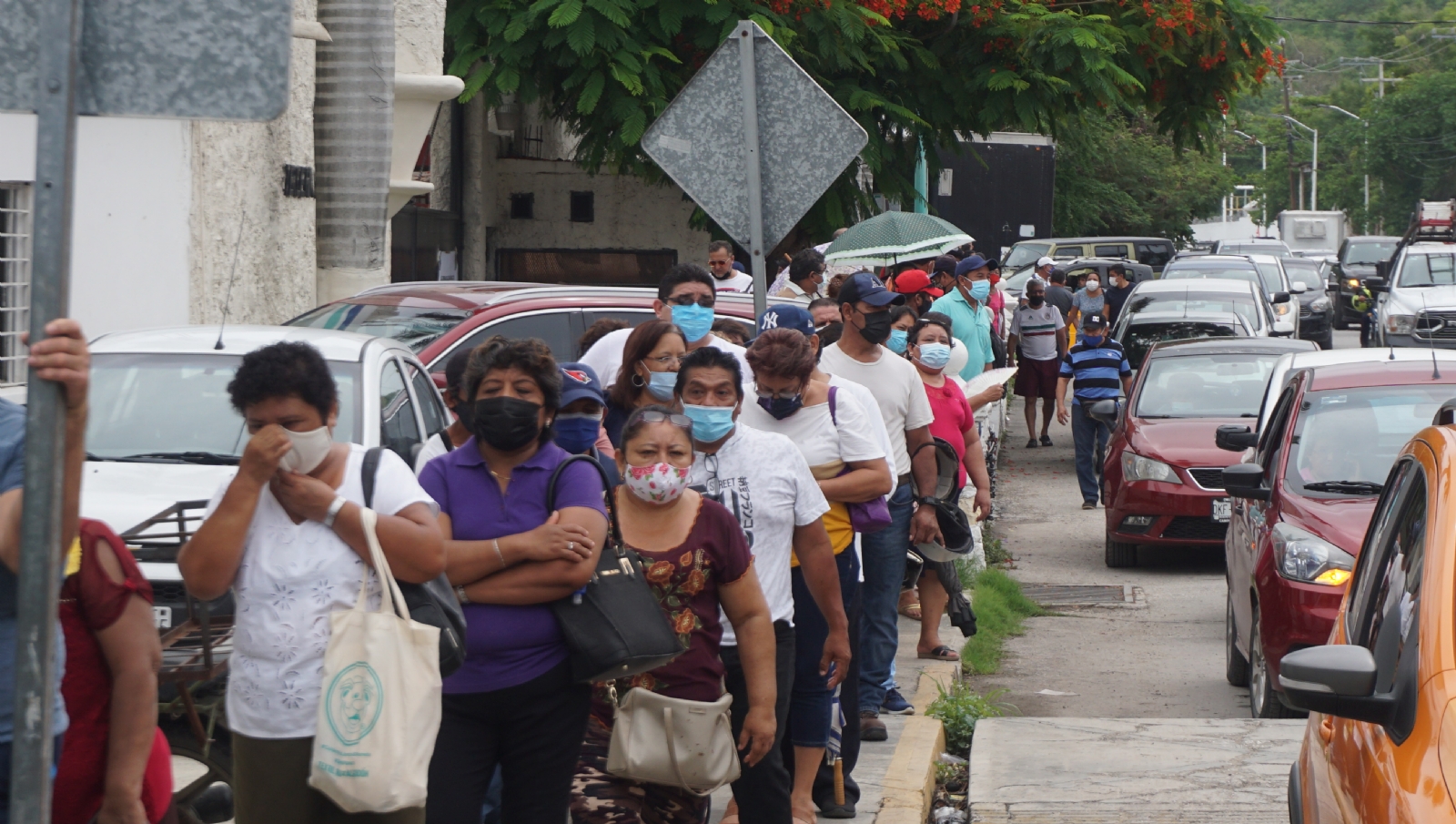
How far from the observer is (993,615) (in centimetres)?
1095

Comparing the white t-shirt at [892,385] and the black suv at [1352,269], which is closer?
the white t-shirt at [892,385]

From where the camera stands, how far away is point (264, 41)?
2785 mm

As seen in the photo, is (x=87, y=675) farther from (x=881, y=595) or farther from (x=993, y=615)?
(x=993, y=615)

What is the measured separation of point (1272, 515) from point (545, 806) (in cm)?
491

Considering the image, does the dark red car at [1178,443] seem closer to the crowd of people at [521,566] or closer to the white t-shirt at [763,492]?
the crowd of people at [521,566]

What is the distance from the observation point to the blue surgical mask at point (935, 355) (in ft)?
28.4

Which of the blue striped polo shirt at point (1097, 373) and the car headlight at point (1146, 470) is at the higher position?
the blue striped polo shirt at point (1097, 373)

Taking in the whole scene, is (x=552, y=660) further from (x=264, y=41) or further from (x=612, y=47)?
(x=612, y=47)

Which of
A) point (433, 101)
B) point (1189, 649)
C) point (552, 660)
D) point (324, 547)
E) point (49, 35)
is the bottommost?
point (1189, 649)

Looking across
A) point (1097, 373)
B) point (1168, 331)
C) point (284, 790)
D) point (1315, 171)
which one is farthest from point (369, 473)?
point (1315, 171)

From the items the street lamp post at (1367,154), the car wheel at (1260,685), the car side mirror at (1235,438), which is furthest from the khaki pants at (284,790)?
the street lamp post at (1367,154)

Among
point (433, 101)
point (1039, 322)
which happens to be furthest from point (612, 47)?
point (1039, 322)

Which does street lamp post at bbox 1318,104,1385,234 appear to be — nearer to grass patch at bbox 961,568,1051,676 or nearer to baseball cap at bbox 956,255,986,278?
baseball cap at bbox 956,255,986,278

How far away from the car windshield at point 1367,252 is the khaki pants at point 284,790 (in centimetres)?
4139
